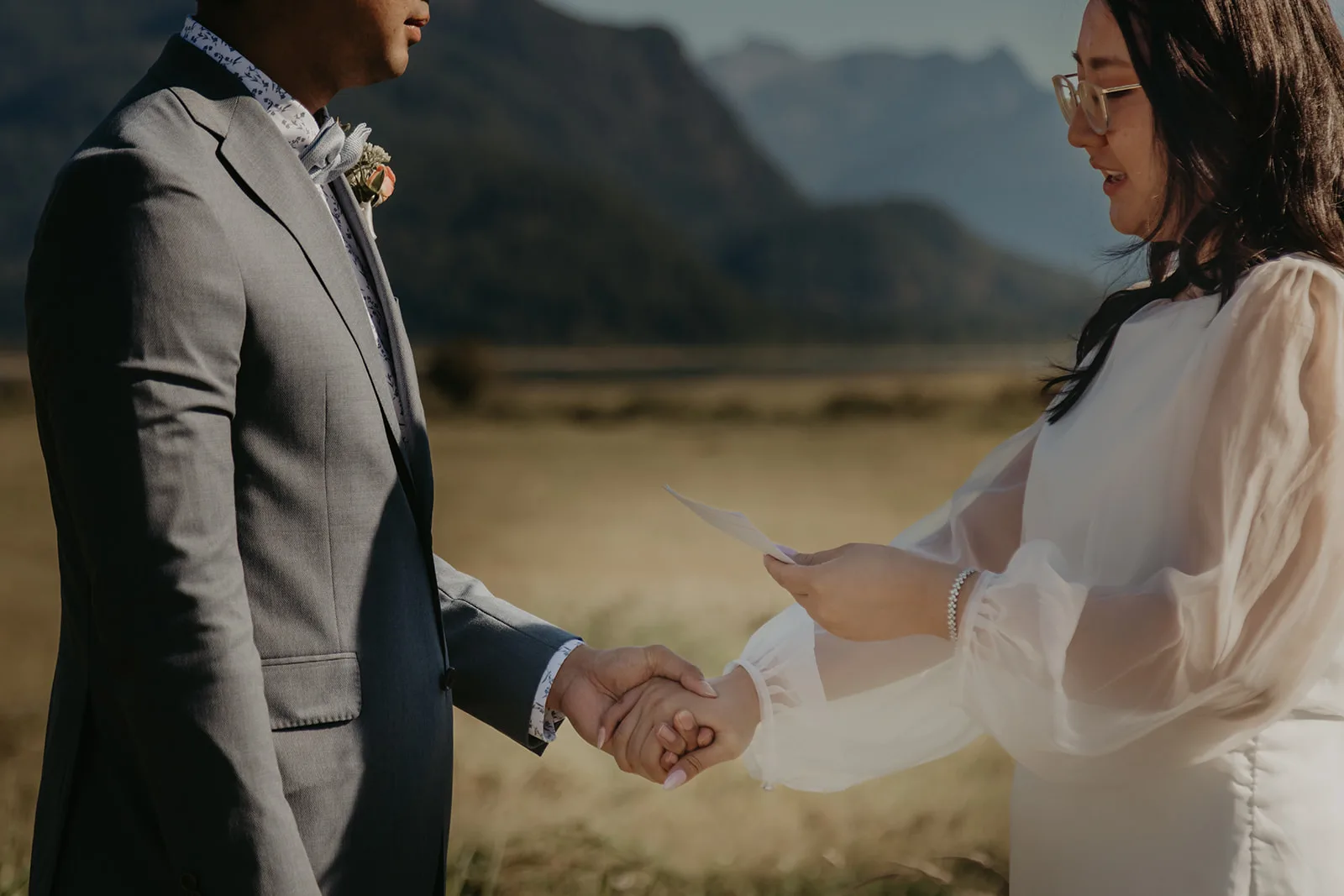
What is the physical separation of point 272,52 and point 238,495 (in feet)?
2.16

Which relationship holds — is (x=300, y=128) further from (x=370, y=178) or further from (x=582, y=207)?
(x=582, y=207)

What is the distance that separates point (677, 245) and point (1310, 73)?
93388mm

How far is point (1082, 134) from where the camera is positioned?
2084 mm

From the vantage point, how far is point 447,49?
367 ft

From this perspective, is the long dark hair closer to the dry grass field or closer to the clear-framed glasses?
the clear-framed glasses

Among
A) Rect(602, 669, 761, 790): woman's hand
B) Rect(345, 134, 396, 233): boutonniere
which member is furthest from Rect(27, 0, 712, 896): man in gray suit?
Rect(602, 669, 761, 790): woman's hand

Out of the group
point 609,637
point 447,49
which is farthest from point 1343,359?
point 447,49

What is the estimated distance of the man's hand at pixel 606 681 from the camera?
8.23ft

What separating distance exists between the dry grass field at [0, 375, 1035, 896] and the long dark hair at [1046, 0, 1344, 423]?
135 centimetres

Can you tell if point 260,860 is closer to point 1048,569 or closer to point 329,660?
point 329,660

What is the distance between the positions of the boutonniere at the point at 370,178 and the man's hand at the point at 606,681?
0.95m

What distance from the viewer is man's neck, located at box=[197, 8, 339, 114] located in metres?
1.75

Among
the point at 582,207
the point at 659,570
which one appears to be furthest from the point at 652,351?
the point at 659,570

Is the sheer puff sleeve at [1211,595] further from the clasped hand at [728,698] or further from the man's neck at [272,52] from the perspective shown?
the man's neck at [272,52]
